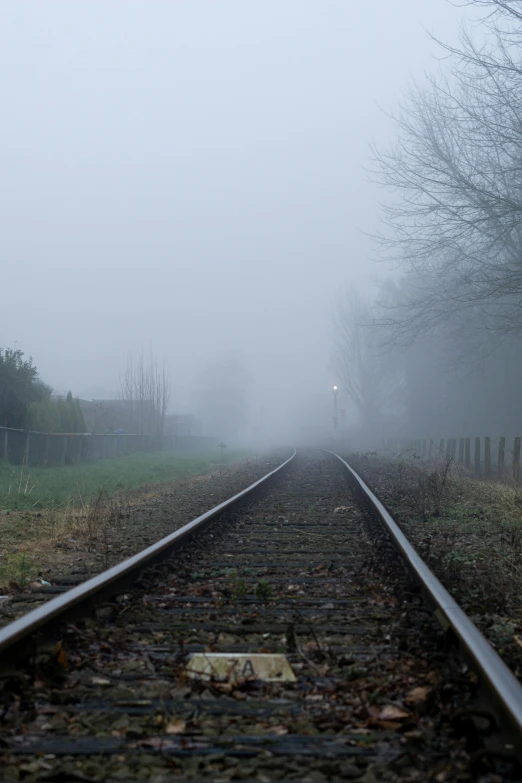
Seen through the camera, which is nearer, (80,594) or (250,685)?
(250,685)

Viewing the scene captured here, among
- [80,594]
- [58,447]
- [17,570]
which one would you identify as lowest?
[17,570]

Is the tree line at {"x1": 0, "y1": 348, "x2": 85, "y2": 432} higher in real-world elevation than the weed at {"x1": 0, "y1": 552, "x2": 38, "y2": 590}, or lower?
higher

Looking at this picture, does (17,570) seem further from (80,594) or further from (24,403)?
(24,403)

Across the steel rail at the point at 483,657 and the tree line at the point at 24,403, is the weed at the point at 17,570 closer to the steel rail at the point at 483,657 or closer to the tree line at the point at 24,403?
the steel rail at the point at 483,657

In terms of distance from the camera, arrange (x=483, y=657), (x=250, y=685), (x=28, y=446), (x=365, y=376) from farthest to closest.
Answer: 1. (x=365, y=376)
2. (x=28, y=446)
3. (x=250, y=685)
4. (x=483, y=657)

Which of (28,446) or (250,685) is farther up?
(28,446)

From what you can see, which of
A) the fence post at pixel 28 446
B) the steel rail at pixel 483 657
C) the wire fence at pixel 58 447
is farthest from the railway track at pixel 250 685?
the fence post at pixel 28 446

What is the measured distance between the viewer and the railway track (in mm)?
2781

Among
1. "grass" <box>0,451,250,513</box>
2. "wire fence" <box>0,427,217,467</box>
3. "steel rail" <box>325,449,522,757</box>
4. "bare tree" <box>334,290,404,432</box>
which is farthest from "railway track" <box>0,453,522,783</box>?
"bare tree" <box>334,290,404,432</box>

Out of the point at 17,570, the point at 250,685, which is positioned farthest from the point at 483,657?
the point at 17,570

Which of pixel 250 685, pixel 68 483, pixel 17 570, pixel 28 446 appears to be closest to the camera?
pixel 250 685

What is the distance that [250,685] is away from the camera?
3623mm

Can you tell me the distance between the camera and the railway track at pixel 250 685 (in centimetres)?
278

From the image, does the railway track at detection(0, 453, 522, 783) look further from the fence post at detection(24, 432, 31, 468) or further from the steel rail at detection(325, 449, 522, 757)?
the fence post at detection(24, 432, 31, 468)
